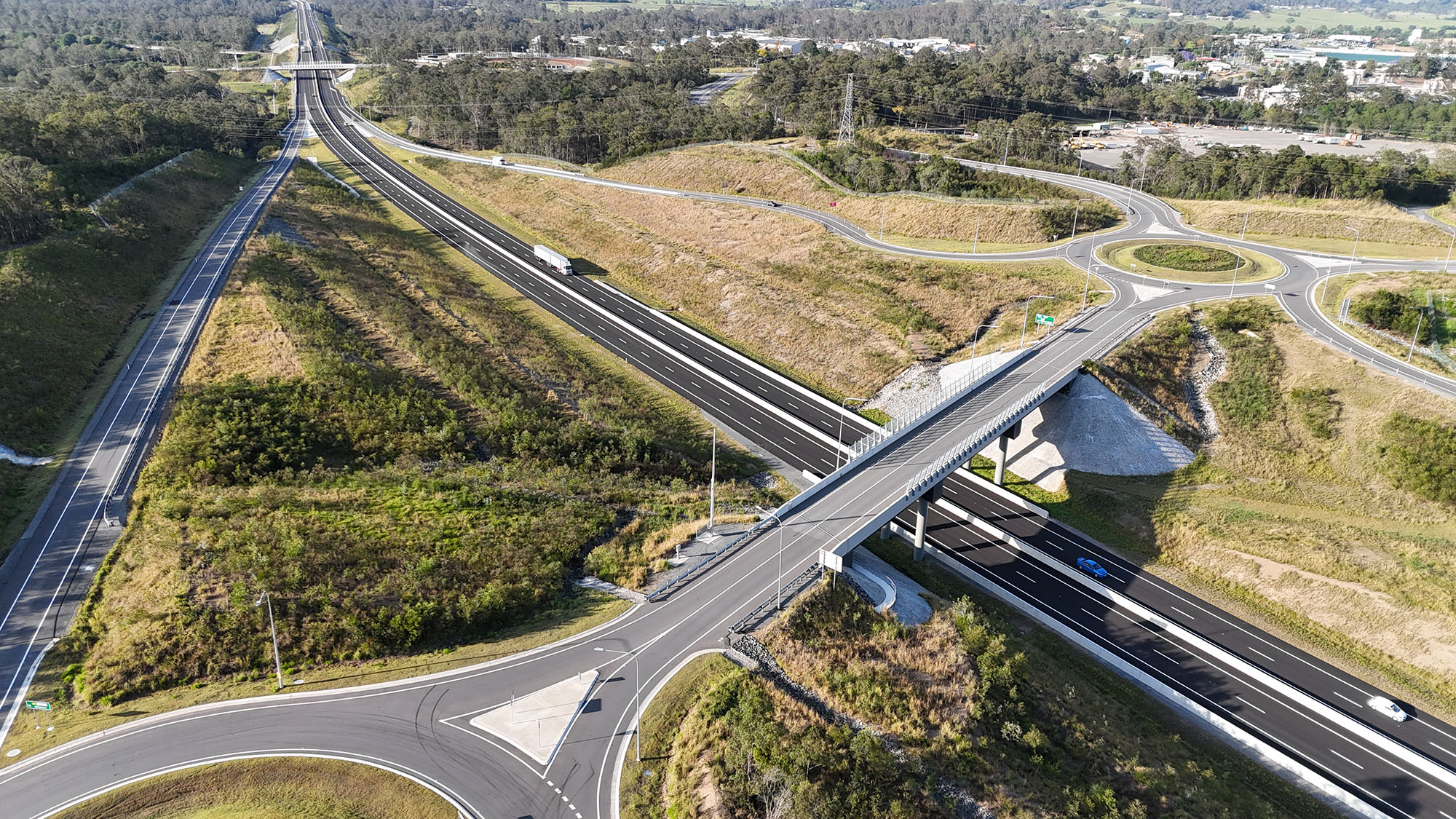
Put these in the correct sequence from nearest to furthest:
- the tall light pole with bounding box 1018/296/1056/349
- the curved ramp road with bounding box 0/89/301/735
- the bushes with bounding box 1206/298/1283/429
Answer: the curved ramp road with bounding box 0/89/301/735, the bushes with bounding box 1206/298/1283/429, the tall light pole with bounding box 1018/296/1056/349

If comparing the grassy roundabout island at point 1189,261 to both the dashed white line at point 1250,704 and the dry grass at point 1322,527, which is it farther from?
the dashed white line at point 1250,704

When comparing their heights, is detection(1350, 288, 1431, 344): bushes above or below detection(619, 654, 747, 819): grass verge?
above

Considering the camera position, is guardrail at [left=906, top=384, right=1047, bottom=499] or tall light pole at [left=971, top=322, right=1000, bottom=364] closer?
guardrail at [left=906, top=384, right=1047, bottom=499]

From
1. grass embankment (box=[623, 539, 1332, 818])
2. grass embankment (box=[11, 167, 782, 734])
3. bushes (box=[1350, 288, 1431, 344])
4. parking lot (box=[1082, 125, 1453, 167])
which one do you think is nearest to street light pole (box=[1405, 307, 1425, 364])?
bushes (box=[1350, 288, 1431, 344])

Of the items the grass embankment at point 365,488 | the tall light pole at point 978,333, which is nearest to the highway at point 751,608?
the grass embankment at point 365,488

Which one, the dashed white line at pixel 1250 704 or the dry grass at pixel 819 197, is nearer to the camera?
the dashed white line at pixel 1250 704

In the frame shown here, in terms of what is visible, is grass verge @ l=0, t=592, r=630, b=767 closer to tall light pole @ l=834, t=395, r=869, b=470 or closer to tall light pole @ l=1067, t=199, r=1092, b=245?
tall light pole @ l=834, t=395, r=869, b=470

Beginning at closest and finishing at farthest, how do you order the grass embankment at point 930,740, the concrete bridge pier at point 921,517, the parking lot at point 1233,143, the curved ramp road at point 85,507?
the grass embankment at point 930,740
the curved ramp road at point 85,507
the concrete bridge pier at point 921,517
the parking lot at point 1233,143
